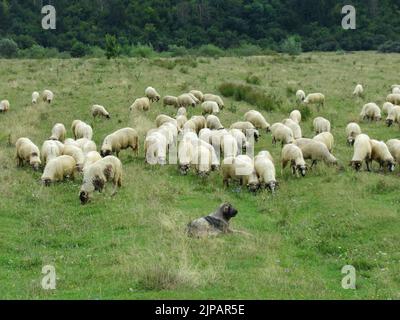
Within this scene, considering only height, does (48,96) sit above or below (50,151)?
above

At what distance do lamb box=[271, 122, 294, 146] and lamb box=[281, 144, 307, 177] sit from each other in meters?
2.73

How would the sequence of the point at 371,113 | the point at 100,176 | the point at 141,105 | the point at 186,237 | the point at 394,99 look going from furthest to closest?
the point at 394,99 < the point at 141,105 < the point at 371,113 < the point at 100,176 < the point at 186,237

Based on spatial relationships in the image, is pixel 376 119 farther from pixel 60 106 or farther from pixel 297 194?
pixel 60 106

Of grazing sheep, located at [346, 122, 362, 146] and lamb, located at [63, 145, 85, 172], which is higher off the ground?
grazing sheep, located at [346, 122, 362, 146]

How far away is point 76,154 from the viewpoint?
18469mm

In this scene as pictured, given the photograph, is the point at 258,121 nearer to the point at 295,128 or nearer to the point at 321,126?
the point at 295,128

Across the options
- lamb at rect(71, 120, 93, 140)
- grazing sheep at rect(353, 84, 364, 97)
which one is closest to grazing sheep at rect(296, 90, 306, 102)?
grazing sheep at rect(353, 84, 364, 97)

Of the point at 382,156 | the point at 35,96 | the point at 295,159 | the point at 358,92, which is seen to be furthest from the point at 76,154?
the point at 358,92

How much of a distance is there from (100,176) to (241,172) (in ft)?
12.4

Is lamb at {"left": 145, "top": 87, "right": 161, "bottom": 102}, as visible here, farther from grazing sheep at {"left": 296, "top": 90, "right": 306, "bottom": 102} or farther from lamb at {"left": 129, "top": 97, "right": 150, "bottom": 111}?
grazing sheep at {"left": 296, "top": 90, "right": 306, "bottom": 102}

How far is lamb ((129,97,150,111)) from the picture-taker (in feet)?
88.4

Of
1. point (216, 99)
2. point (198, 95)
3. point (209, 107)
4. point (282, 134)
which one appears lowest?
point (282, 134)

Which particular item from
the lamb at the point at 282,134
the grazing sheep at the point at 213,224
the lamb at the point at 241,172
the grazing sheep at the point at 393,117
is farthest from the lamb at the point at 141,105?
the grazing sheep at the point at 213,224
